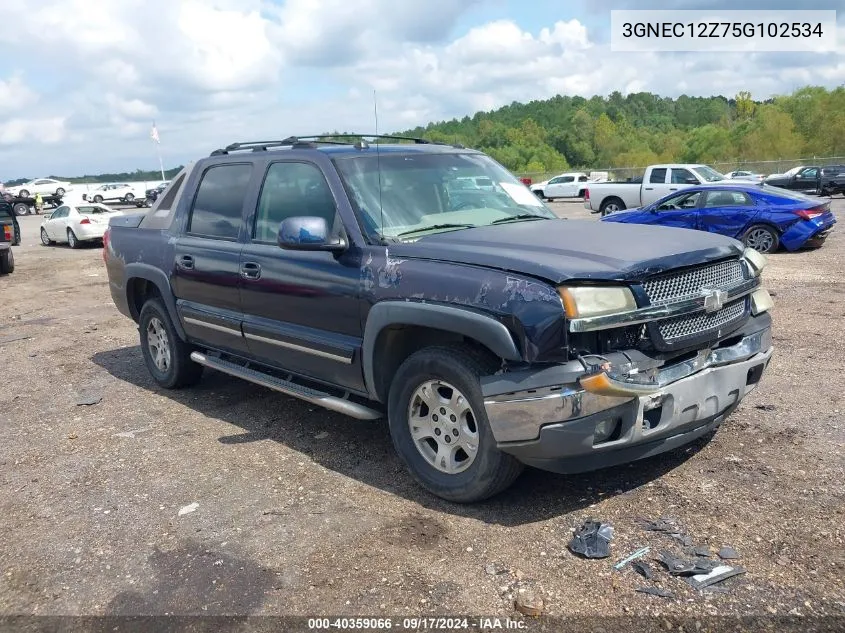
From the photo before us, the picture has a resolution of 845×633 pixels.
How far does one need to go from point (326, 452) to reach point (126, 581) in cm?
161

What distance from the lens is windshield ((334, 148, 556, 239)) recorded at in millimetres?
4266

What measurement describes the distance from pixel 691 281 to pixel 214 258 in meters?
3.20

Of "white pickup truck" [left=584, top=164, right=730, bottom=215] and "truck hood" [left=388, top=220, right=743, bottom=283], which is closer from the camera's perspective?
"truck hood" [left=388, top=220, right=743, bottom=283]

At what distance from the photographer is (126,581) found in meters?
3.30

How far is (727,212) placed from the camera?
13.5 meters

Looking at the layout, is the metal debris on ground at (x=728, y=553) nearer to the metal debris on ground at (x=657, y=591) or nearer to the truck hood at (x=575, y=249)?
the metal debris on ground at (x=657, y=591)

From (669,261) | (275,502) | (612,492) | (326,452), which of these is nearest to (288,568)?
(275,502)

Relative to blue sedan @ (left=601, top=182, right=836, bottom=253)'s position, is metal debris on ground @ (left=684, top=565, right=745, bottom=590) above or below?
below

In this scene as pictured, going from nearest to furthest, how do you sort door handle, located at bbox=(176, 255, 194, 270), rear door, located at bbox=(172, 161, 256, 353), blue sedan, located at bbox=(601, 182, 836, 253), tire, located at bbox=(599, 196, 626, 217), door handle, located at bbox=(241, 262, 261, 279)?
door handle, located at bbox=(241, 262, 261, 279), rear door, located at bbox=(172, 161, 256, 353), door handle, located at bbox=(176, 255, 194, 270), blue sedan, located at bbox=(601, 182, 836, 253), tire, located at bbox=(599, 196, 626, 217)

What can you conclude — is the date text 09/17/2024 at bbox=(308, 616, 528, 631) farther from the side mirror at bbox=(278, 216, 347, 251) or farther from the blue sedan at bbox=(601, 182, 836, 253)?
the blue sedan at bbox=(601, 182, 836, 253)

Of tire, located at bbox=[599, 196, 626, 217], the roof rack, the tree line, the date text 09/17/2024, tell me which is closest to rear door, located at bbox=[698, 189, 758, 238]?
the tree line

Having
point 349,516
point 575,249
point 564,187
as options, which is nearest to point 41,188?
point 564,187

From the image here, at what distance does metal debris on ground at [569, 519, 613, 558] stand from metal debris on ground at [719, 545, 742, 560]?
0.48 m

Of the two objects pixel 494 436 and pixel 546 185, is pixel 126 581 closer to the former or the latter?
pixel 494 436
